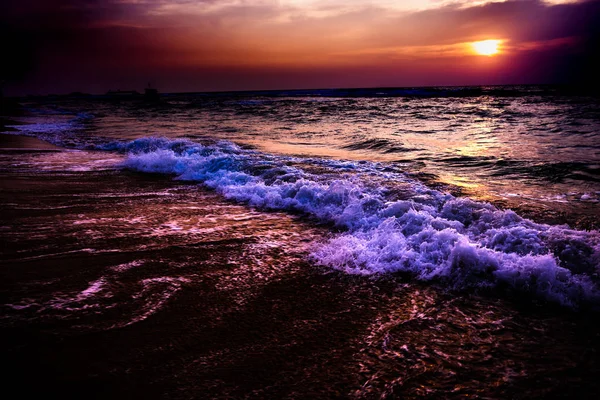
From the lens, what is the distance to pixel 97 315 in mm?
3455

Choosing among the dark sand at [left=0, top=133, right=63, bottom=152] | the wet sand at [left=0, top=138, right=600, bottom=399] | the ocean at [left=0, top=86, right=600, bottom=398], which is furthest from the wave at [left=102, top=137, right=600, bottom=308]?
the dark sand at [left=0, top=133, right=63, bottom=152]

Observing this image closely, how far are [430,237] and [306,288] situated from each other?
1.97m

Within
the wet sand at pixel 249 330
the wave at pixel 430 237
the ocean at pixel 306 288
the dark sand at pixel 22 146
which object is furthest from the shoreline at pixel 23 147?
the wet sand at pixel 249 330

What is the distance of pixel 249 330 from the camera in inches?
129

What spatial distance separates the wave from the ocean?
0.08ft

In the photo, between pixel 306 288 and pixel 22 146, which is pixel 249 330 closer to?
pixel 306 288

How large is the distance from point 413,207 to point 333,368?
4004 millimetres

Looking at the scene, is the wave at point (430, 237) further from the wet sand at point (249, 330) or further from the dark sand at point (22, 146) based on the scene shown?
the dark sand at point (22, 146)

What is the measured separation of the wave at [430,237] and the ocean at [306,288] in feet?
0.08

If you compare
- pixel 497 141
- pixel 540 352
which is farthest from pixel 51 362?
pixel 497 141

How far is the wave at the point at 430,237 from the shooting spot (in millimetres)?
4082

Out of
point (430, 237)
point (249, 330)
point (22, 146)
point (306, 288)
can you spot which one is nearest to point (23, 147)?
point (22, 146)

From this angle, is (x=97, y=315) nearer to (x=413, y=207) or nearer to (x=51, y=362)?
(x=51, y=362)

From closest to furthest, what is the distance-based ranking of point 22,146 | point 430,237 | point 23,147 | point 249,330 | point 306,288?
point 249,330 → point 306,288 → point 430,237 → point 23,147 → point 22,146
